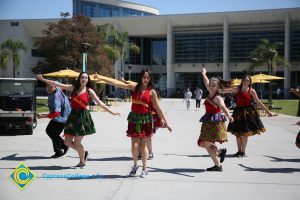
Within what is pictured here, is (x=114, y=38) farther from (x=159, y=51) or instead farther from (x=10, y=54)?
(x=159, y=51)

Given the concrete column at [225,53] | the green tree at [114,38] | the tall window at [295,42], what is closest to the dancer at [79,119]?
the green tree at [114,38]

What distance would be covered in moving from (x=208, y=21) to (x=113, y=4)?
41900 millimetres

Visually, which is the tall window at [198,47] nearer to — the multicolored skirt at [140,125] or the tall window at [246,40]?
the tall window at [246,40]

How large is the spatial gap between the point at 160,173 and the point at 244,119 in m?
2.80

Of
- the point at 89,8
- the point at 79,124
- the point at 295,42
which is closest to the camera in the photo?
the point at 79,124

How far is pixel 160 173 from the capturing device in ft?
23.7

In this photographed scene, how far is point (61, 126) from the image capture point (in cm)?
900

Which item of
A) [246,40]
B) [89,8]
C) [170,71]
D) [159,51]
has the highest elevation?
[89,8]

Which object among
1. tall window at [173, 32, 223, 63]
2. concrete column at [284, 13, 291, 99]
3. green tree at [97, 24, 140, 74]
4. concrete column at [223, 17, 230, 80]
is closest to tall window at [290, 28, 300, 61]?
concrete column at [284, 13, 291, 99]

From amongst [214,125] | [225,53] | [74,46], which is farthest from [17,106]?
[225,53]

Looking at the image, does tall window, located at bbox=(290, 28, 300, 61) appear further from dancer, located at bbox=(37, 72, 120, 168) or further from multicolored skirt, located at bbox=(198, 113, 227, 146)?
dancer, located at bbox=(37, 72, 120, 168)

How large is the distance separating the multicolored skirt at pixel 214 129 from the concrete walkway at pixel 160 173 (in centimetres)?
60

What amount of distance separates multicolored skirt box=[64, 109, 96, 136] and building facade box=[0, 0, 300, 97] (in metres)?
57.1

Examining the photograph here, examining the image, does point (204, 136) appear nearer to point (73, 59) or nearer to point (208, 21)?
point (73, 59)
